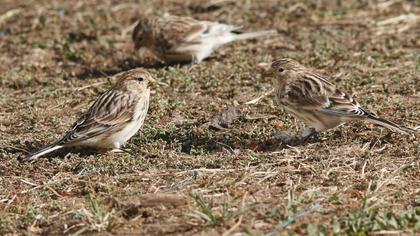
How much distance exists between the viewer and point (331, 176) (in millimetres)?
7582

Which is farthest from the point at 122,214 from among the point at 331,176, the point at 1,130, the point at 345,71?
the point at 345,71

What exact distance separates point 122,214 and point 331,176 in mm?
1745

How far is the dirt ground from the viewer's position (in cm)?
679

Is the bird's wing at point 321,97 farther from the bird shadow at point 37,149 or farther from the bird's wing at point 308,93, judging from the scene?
the bird shadow at point 37,149

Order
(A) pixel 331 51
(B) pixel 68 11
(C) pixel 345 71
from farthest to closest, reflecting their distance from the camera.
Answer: (B) pixel 68 11 → (A) pixel 331 51 → (C) pixel 345 71

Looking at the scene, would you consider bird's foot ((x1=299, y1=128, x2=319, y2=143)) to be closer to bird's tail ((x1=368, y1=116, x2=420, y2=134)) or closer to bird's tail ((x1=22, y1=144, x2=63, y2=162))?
bird's tail ((x1=368, y1=116, x2=420, y2=134))

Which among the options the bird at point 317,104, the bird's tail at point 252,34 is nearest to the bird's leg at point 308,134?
the bird at point 317,104

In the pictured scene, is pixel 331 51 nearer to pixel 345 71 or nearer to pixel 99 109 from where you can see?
pixel 345 71

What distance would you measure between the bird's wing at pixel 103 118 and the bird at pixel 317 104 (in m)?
1.48

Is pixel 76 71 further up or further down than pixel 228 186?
further down

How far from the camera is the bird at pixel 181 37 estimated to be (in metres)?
12.5

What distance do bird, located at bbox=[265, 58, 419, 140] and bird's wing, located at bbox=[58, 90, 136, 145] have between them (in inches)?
58.2

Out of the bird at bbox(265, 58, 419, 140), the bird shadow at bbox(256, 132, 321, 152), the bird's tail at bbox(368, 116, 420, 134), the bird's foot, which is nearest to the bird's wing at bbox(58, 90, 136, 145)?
the bird shadow at bbox(256, 132, 321, 152)

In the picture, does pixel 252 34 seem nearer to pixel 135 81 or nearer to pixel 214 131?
pixel 135 81
